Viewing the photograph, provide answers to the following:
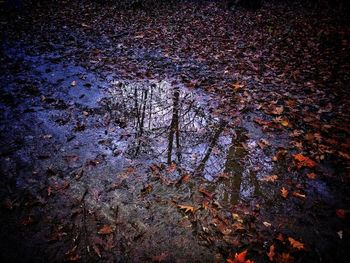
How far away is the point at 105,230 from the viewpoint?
3.05 meters

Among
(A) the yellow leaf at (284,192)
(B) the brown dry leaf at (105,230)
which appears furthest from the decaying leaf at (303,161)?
(B) the brown dry leaf at (105,230)

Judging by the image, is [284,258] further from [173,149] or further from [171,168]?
[173,149]

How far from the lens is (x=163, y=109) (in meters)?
5.19

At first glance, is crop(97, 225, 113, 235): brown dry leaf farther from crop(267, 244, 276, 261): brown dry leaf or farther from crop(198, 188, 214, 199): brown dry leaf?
crop(267, 244, 276, 261): brown dry leaf

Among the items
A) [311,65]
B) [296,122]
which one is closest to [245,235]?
[296,122]

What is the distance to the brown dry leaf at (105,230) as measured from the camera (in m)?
3.03

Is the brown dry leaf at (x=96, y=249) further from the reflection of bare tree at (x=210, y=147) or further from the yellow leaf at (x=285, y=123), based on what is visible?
the yellow leaf at (x=285, y=123)

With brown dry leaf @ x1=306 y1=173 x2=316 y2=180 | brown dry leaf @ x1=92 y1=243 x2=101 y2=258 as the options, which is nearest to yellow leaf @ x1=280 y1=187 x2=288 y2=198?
brown dry leaf @ x1=306 y1=173 x2=316 y2=180

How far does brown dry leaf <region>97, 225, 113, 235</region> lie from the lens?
119 inches

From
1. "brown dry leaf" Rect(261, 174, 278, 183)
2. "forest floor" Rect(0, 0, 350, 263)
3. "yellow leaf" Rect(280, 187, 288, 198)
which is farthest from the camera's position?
"brown dry leaf" Rect(261, 174, 278, 183)

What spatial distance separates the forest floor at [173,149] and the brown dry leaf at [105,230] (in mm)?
37

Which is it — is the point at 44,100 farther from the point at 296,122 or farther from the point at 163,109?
the point at 296,122

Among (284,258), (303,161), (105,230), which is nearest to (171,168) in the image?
(105,230)

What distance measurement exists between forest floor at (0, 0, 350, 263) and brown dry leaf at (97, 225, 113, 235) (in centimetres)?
4
